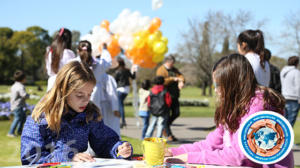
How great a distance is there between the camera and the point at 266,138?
5.31 feet

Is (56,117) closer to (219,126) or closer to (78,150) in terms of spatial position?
(78,150)

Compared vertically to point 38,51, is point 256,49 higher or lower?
lower

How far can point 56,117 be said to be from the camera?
2059 millimetres

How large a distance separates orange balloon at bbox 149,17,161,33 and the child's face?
19.1ft

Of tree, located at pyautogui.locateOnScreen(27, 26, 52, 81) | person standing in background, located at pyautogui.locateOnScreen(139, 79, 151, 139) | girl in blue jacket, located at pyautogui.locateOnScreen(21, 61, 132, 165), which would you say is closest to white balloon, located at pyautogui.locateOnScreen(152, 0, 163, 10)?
person standing in background, located at pyautogui.locateOnScreen(139, 79, 151, 139)

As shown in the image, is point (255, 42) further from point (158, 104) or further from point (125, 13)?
point (125, 13)

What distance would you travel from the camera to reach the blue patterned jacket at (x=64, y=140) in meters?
2.02

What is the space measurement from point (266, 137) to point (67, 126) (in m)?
1.28

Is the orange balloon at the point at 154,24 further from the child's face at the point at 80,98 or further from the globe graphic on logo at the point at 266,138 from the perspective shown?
the globe graphic on logo at the point at 266,138

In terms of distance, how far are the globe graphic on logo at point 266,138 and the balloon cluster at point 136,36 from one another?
6.02 meters

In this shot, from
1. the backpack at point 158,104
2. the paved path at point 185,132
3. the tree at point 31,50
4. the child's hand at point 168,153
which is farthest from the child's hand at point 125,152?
the tree at point 31,50

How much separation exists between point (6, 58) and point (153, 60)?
2285 inches

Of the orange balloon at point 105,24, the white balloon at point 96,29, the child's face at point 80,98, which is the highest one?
the orange balloon at point 105,24

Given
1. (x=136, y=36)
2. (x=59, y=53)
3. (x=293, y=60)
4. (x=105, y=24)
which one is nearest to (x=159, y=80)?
(x=136, y=36)
